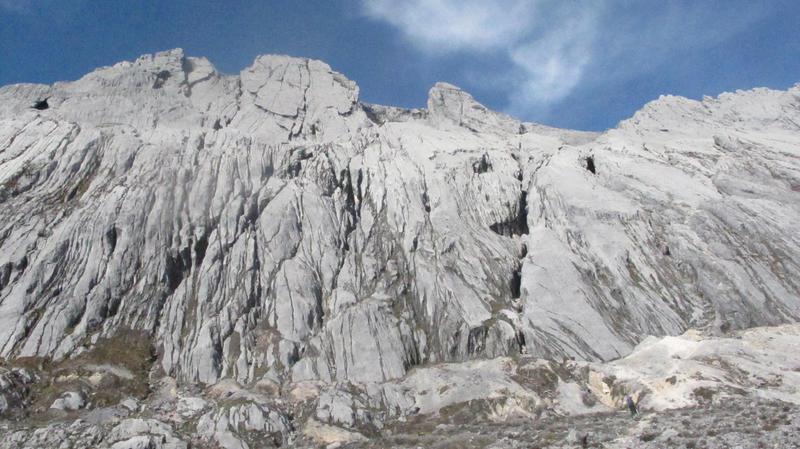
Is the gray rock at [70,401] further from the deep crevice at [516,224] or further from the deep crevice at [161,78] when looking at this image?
the deep crevice at [161,78]

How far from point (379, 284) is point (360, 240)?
1161 cm

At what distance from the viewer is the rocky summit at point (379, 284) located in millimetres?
51750

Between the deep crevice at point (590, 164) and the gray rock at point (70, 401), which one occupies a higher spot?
the deep crevice at point (590, 164)

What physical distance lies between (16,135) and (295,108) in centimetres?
5382

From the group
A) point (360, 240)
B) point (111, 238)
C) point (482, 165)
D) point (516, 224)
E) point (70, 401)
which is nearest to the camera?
point (70, 401)

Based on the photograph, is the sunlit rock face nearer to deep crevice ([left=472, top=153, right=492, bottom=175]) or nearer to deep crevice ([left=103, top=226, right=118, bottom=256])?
deep crevice ([left=103, top=226, right=118, bottom=256])

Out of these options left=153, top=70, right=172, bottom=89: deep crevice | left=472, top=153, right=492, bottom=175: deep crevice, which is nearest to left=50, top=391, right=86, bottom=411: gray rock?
left=472, top=153, right=492, bottom=175: deep crevice

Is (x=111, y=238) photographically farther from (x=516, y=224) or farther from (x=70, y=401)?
(x=516, y=224)

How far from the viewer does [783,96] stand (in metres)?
156

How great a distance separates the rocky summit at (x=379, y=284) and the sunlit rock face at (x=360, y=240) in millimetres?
379

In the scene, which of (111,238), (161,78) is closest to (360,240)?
(111,238)

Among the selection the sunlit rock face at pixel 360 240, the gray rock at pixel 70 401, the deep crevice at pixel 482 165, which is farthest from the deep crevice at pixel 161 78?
the gray rock at pixel 70 401

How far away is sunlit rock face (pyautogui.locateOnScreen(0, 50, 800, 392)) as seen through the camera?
220 ft

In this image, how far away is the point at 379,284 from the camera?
77250 millimetres
